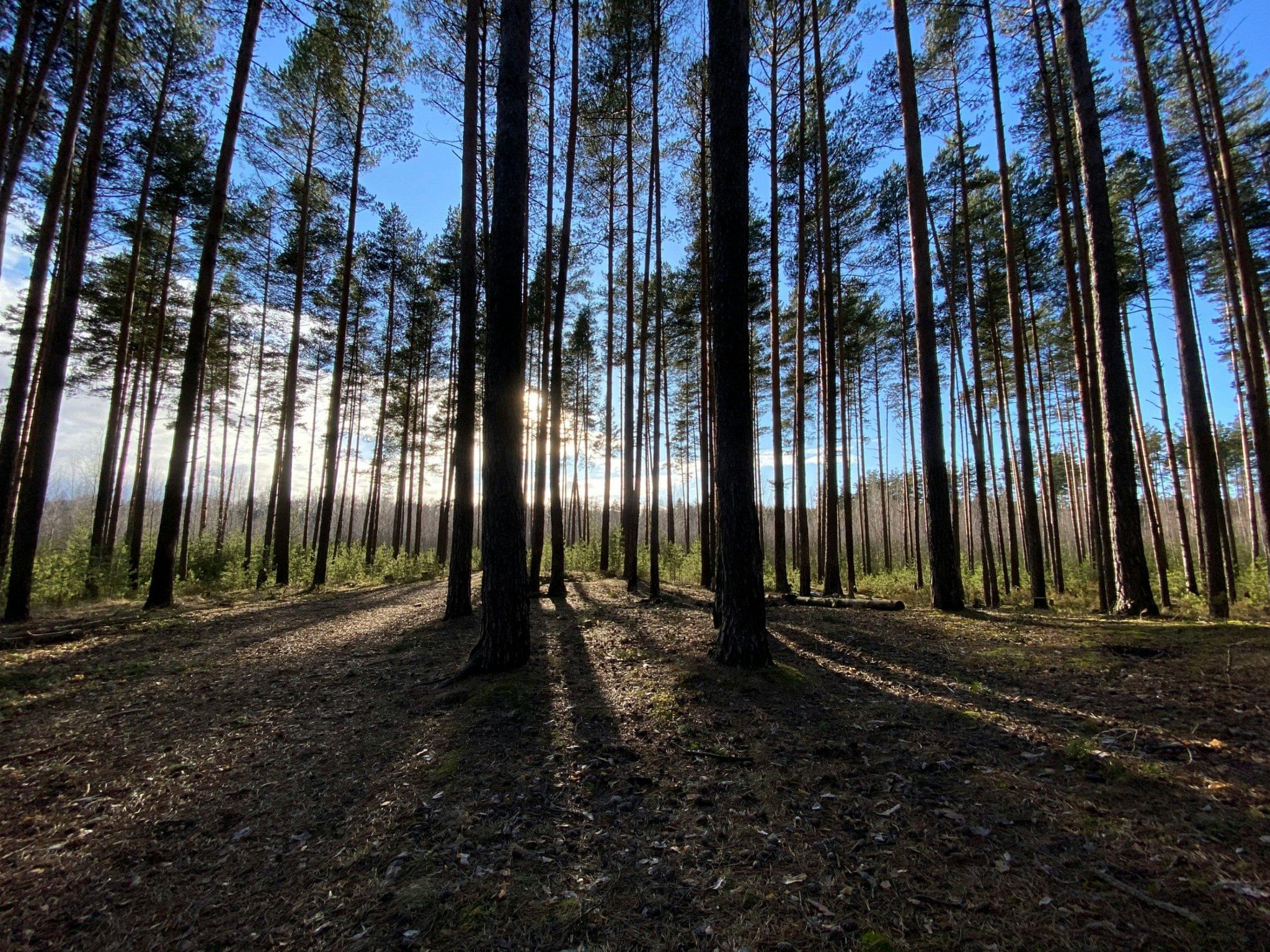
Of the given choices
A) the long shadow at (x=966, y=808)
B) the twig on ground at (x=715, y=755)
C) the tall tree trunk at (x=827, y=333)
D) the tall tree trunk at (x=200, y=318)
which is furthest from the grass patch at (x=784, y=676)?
the tall tree trunk at (x=200, y=318)

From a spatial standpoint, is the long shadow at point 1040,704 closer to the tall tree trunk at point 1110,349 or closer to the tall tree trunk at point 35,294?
the tall tree trunk at point 1110,349

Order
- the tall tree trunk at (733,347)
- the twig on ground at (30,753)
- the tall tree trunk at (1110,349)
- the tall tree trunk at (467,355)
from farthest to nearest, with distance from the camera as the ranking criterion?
the tall tree trunk at (467,355)
the tall tree trunk at (1110,349)
the tall tree trunk at (733,347)
the twig on ground at (30,753)

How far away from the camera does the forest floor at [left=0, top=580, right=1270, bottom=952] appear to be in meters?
1.88

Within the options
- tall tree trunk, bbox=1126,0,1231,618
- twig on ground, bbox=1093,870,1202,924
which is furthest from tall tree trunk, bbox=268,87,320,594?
tall tree trunk, bbox=1126,0,1231,618

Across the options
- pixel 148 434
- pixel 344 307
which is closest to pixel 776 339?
pixel 344 307

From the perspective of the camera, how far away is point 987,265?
1418 cm

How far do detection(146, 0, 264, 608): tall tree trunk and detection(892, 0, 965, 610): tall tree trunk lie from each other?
1196 cm

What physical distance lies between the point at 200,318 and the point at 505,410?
851cm

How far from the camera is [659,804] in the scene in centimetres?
268

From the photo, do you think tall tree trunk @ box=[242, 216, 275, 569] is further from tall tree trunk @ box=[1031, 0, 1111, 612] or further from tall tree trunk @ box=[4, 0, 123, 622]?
tall tree trunk @ box=[1031, 0, 1111, 612]

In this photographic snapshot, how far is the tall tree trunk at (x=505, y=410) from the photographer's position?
4781mm

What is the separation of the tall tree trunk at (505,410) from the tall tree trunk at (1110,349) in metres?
8.11

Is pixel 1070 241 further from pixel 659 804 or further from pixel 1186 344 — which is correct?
pixel 659 804

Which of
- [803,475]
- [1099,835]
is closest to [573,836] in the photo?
[1099,835]
